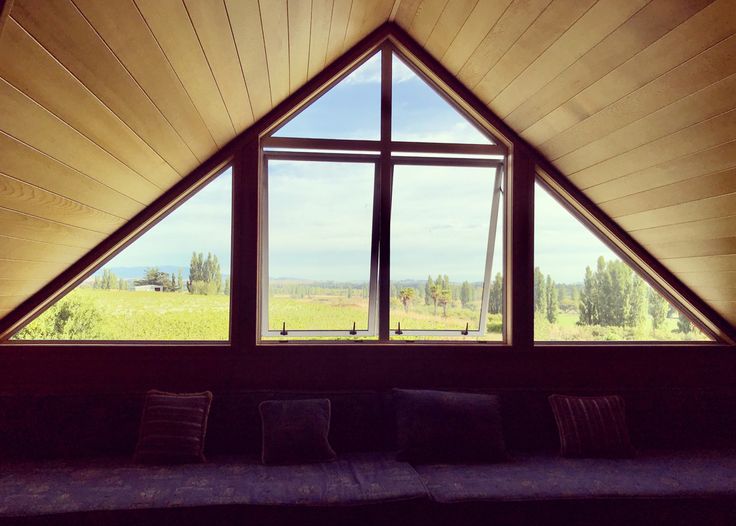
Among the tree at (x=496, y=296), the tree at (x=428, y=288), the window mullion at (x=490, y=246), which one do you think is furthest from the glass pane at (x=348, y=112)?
the tree at (x=496, y=296)

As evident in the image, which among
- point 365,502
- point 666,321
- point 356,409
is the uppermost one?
point 666,321

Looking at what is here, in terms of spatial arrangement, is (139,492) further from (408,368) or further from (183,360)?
(408,368)

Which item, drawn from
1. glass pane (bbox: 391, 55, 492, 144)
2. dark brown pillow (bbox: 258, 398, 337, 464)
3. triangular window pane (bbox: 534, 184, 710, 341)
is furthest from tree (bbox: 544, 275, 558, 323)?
dark brown pillow (bbox: 258, 398, 337, 464)

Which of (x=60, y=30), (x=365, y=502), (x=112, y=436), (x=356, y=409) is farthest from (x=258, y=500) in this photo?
(x=60, y=30)

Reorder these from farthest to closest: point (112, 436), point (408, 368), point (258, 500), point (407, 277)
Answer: point (407, 277), point (408, 368), point (112, 436), point (258, 500)

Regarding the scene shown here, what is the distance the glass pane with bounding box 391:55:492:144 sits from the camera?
3.32 meters

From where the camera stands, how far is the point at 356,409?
2926 mm

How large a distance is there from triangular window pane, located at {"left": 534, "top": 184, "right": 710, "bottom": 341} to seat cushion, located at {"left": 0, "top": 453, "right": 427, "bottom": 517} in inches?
58.0

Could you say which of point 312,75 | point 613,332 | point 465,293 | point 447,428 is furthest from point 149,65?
point 613,332

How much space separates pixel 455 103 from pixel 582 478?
7.54ft

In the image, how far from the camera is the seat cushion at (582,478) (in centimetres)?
234

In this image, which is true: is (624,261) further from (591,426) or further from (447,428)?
(447,428)

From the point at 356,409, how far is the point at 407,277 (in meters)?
0.92

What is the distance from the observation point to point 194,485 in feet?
7.57
